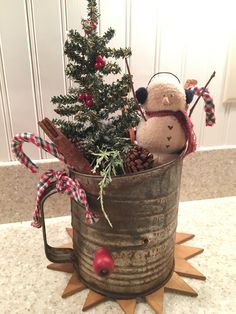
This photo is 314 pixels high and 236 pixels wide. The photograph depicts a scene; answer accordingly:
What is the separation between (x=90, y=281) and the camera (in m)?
0.50

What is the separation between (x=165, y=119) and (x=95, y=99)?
0.11 m

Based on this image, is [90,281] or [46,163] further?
[46,163]

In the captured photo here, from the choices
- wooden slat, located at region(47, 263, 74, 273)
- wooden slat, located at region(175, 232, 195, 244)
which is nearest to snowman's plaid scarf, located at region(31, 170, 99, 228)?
wooden slat, located at region(47, 263, 74, 273)

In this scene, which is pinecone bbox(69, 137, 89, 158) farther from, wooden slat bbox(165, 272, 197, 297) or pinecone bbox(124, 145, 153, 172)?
wooden slat bbox(165, 272, 197, 297)

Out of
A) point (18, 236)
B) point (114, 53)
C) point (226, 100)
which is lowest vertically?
point (18, 236)

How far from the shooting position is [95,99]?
0.44m

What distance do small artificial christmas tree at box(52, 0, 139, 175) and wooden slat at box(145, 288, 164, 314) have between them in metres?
0.21

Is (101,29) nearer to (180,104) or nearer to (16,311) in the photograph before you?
(180,104)

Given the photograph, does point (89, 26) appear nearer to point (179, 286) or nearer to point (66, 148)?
point (66, 148)

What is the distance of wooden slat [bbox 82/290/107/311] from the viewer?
0.47 metres

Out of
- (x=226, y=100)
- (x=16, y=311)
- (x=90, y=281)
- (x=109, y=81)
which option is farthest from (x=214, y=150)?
(x=16, y=311)

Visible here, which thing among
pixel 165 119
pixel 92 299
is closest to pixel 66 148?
pixel 165 119

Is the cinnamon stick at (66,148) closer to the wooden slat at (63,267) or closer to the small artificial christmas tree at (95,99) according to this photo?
the small artificial christmas tree at (95,99)

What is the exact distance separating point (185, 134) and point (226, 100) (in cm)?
31
